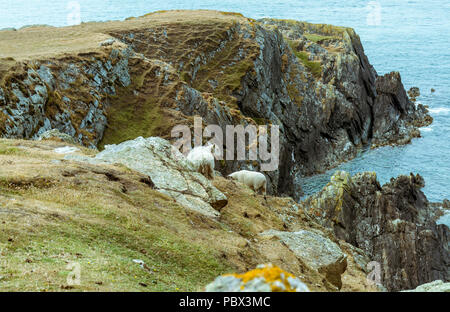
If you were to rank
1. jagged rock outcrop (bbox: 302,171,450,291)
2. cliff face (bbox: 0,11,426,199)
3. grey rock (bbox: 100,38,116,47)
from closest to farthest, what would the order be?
cliff face (bbox: 0,11,426,199) → jagged rock outcrop (bbox: 302,171,450,291) → grey rock (bbox: 100,38,116,47)

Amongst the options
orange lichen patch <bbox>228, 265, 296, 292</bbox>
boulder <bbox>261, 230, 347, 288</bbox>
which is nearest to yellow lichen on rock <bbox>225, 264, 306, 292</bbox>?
orange lichen patch <bbox>228, 265, 296, 292</bbox>

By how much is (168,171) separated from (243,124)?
5259 centimetres

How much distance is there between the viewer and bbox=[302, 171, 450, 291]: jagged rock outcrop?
6266 cm

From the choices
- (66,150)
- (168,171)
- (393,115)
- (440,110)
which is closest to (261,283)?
(168,171)

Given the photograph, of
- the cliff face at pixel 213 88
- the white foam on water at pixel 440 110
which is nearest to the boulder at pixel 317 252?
the cliff face at pixel 213 88

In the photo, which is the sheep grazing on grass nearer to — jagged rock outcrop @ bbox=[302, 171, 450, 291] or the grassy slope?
the grassy slope

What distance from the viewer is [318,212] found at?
63.8 meters

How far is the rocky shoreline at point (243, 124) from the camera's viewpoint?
29203mm

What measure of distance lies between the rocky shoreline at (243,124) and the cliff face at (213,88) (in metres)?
0.32

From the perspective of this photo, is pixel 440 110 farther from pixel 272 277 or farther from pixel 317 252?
pixel 272 277

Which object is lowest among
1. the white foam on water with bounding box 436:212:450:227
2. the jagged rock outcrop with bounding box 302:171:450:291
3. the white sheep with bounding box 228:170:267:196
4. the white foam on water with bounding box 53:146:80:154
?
the white foam on water with bounding box 436:212:450:227

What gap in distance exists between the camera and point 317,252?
1168 inches

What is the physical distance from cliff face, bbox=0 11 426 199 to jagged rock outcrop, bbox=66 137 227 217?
21.4 metres
